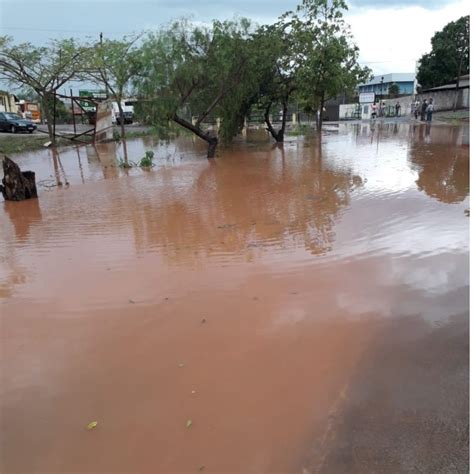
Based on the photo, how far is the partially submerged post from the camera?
28.7 feet

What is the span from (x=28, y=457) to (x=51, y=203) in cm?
704

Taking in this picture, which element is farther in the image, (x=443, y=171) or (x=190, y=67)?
(x=190, y=67)

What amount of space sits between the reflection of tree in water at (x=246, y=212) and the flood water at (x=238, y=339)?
0.06 meters

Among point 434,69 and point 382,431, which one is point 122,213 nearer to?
point 382,431

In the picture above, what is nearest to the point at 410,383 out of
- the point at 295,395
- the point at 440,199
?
the point at 295,395

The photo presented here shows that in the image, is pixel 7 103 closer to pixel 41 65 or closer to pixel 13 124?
pixel 13 124

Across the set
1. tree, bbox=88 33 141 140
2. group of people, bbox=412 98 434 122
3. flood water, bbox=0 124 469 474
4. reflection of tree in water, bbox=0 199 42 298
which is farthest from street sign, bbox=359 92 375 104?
reflection of tree in water, bbox=0 199 42 298

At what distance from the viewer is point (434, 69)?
4309 cm

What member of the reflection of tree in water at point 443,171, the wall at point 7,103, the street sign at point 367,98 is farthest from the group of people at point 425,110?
the wall at point 7,103

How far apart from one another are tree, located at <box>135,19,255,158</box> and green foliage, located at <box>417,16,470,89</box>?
1278 inches

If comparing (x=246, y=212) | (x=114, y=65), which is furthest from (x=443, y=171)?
(x=114, y=65)

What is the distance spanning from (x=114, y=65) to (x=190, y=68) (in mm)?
6060

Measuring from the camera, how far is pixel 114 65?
18250mm

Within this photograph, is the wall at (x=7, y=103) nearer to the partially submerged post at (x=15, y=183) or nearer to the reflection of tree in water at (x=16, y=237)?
the partially submerged post at (x=15, y=183)
